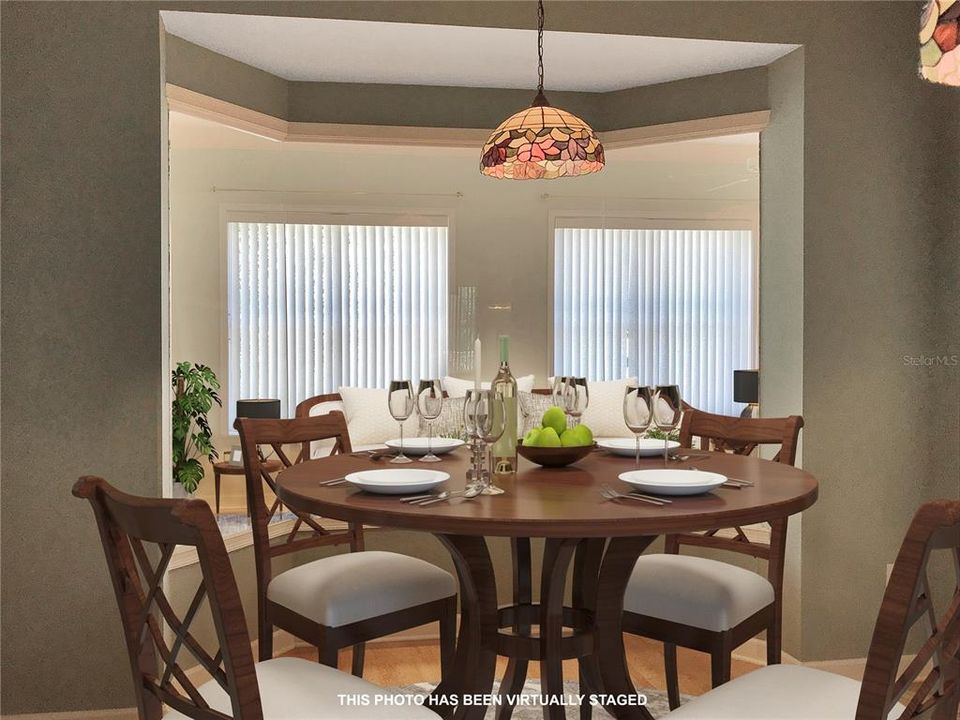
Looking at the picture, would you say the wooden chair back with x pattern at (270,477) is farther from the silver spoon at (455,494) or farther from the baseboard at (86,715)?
the baseboard at (86,715)

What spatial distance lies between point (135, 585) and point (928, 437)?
317 centimetres

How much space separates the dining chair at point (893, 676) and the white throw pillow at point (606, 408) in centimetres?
234

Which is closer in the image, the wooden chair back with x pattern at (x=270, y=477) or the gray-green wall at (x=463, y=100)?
the wooden chair back with x pattern at (x=270, y=477)

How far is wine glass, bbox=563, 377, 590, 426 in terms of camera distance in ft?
8.33

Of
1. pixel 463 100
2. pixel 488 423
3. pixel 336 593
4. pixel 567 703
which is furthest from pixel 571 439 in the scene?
pixel 463 100

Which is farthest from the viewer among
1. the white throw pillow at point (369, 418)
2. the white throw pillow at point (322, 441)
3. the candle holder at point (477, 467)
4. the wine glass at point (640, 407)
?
the white throw pillow at point (369, 418)

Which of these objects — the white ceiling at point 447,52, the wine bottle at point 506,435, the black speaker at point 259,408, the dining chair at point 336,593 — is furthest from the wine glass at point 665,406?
the black speaker at point 259,408

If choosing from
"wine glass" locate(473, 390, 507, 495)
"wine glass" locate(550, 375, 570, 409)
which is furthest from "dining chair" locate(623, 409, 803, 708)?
"wine glass" locate(473, 390, 507, 495)

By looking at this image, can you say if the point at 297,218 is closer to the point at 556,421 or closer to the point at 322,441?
the point at 322,441

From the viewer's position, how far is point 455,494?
2.00 metres

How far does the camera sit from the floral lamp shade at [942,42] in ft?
5.45

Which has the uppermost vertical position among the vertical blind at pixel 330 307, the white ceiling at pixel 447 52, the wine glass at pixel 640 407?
the white ceiling at pixel 447 52

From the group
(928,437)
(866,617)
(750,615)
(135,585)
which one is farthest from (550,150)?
(866,617)

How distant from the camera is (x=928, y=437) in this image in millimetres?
3582
